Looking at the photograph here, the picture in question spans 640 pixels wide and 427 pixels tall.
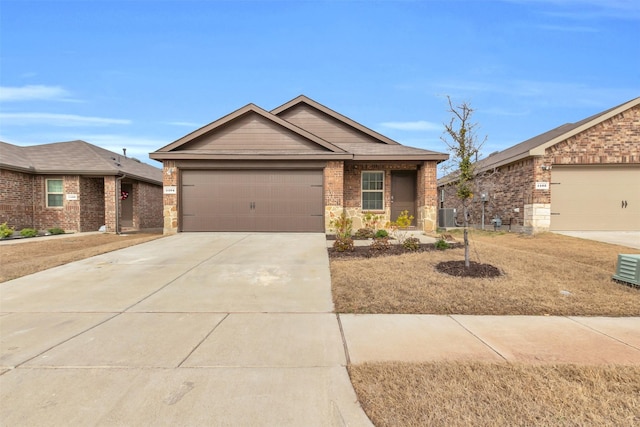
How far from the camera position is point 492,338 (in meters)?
3.78

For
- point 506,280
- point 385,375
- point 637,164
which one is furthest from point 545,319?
point 637,164

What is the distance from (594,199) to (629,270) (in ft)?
36.3

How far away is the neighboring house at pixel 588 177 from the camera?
45.3ft

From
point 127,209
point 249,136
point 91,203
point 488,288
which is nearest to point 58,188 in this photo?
point 91,203

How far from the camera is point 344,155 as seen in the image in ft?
40.2

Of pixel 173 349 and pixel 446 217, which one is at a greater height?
pixel 446 217

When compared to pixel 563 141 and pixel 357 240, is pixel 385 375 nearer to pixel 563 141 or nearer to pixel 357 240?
pixel 357 240

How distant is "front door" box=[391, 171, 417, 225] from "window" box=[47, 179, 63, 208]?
1691 cm

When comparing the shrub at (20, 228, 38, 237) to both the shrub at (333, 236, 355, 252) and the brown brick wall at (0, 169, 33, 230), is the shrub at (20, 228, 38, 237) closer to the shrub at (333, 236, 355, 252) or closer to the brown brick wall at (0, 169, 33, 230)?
the brown brick wall at (0, 169, 33, 230)

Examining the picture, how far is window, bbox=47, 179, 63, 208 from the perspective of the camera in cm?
1598

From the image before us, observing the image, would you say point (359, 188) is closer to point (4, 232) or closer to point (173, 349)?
point (173, 349)

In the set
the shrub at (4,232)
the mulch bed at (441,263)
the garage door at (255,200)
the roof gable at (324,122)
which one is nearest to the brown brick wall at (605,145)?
the roof gable at (324,122)

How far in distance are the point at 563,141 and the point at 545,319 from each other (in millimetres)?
13212

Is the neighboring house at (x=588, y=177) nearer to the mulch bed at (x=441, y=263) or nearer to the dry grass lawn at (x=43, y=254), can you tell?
the mulch bed at (x=441, y=263)
